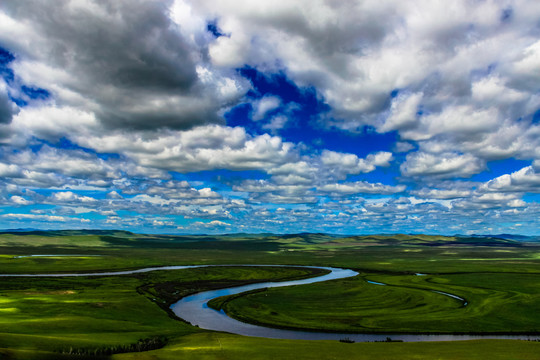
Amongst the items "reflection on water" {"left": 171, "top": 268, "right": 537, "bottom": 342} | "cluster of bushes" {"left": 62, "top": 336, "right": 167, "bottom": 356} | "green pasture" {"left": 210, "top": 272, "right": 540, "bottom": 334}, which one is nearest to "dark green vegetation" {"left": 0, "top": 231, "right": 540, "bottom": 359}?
"green pasture" {"left": 210, "top": 272, "right": 540, "bottom": 334}

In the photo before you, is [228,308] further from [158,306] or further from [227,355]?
[227,355]

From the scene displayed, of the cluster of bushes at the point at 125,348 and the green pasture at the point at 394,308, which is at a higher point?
the cluster of bushes at the point at 125,348

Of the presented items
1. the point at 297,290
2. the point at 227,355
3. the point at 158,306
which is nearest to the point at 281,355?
the point at 227,355

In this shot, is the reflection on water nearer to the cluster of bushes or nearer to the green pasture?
the green pasture

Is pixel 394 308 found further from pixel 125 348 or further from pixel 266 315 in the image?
pixel 125 348

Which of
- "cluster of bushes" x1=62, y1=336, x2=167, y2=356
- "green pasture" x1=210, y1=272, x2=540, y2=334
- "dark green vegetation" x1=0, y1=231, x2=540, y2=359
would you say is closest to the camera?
"cluster of bushes" x1=62, y1=336, x2=167, y2=356

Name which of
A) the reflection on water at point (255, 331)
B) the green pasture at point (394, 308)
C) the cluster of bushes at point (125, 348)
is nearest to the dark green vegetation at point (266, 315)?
the green pasture at point (394, 308)

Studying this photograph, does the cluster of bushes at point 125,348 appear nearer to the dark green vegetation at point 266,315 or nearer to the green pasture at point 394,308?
the dark green vegetation at point 266,315

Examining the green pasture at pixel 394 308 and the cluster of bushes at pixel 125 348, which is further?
the green pasture at pixel 394 308

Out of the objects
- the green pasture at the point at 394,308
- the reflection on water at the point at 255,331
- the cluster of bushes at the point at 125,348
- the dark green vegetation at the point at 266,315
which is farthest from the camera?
the green pasture at the point at 394,308
